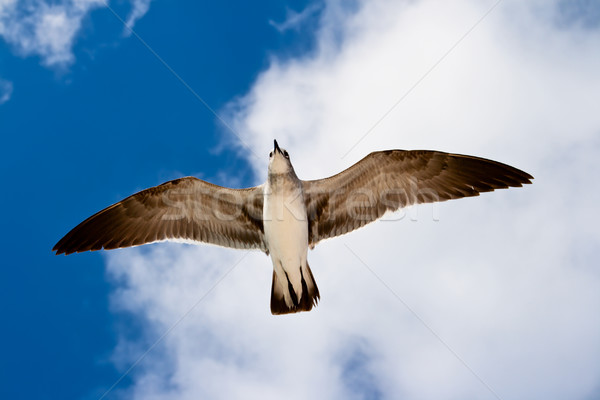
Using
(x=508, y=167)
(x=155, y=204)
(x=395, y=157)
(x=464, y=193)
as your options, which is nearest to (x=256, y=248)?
(x=155, y=204)

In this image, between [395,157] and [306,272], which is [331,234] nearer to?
[306,272]

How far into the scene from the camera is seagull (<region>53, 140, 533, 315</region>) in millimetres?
9078

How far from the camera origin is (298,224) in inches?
351

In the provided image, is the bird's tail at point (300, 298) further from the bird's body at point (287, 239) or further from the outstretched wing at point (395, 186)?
the outstretched wing at point (395, 186)

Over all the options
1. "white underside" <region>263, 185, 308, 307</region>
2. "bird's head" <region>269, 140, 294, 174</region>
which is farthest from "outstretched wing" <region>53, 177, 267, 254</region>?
"bird's head" <region>269, 140, 294, 174</region>

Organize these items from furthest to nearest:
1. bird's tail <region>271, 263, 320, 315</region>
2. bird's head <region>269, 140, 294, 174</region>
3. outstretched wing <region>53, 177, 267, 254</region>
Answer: outstretched wing <region>53, 177, 267, 254</region>, bird's tail <region>271, 263, 320, 315</region>, bird's head <region>269, 140, 294, 174</region>

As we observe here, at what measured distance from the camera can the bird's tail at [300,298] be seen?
29.7ft

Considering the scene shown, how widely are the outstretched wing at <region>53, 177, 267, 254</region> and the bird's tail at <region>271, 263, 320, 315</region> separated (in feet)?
3.13

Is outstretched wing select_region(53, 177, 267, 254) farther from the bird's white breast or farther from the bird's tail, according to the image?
the bird's tail

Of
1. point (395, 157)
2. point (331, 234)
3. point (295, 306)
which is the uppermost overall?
point (395, 157)

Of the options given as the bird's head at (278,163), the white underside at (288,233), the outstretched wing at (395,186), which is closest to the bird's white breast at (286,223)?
the white underside at (288,233)

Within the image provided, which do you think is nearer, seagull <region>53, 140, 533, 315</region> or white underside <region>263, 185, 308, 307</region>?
white underside <region>263, 185, 308, 307</region>

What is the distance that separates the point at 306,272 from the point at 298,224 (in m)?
0.82

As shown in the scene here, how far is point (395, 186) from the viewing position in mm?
9492
